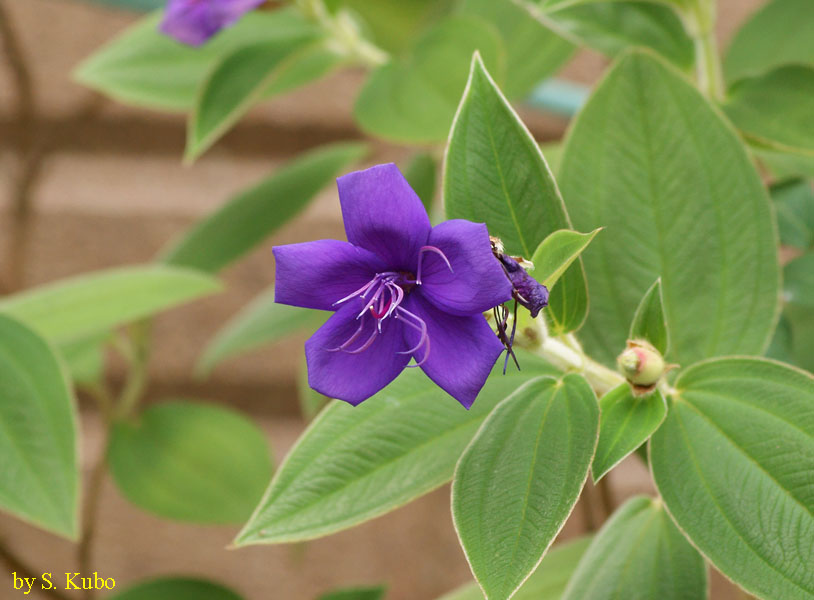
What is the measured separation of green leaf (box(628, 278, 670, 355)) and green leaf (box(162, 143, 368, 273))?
399mm

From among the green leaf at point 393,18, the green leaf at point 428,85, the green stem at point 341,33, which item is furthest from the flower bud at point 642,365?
the green leaf at point 393,18

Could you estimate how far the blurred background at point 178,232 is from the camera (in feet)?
2.98

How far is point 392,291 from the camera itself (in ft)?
0.89

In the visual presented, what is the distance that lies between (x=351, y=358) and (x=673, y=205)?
184mm

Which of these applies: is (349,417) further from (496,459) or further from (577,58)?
(577,58)

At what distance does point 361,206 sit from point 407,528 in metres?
0.76

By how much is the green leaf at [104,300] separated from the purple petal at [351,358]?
0.30 metres

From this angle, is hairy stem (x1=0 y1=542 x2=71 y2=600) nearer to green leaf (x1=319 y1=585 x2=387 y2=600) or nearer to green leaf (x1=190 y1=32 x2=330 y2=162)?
green leaf (x1=319 y1=585 x2=387 y2=600)

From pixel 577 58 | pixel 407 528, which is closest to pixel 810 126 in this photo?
pixel 577 58

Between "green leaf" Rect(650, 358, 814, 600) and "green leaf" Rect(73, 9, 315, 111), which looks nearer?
"green leaf" Rect(650, 358, 814, 600)

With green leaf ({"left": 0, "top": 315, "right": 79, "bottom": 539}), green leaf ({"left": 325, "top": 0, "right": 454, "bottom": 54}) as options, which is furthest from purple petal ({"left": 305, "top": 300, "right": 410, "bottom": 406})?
green leaf ({"left": 325, "top": 0, "right": 454, "bottom": 54})

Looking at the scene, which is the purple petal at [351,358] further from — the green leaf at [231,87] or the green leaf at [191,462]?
the green leaf at [191,462]

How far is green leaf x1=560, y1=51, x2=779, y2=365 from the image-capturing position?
358 millimetres

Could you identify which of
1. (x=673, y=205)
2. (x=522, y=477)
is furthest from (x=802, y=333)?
(x=522, y=477)
